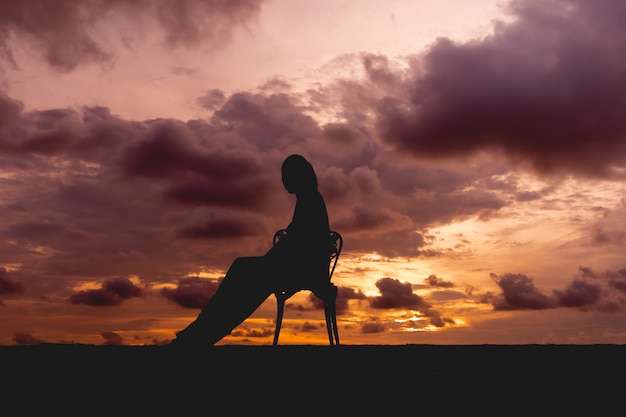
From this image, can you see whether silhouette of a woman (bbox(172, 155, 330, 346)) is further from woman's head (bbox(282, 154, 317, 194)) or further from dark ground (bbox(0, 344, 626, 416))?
dark ground (bbox(0, 344, 626, 416))

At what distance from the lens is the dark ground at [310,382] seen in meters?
4.99

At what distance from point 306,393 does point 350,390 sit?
426 mm

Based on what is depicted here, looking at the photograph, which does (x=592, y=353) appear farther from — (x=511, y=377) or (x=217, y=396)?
(x=217, y=396)

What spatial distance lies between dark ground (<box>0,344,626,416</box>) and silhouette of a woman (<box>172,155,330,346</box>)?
1.29ft

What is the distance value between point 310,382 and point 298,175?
2671 mm

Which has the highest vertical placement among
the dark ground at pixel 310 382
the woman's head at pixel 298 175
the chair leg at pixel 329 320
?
the woman's head at pixel 298 175

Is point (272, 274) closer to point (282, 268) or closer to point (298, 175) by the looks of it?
point (282, 268)

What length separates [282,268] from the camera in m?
7.83

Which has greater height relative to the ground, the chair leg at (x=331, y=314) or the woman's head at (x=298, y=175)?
the woman's head at (x=298, y=175)

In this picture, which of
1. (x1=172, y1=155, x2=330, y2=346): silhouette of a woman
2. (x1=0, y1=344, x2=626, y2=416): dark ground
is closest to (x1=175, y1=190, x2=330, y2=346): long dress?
(x1=172, y1=155, x2=330, y2=346): silhouette of a woman

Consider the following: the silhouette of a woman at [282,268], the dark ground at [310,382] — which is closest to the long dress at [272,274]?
the silhouette of a woman at [282,268]

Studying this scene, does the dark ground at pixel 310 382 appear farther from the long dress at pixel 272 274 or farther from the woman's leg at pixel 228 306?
the long dress at pixel 272 274

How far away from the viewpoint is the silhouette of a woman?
7805 mm

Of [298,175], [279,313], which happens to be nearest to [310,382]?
[279,313]
